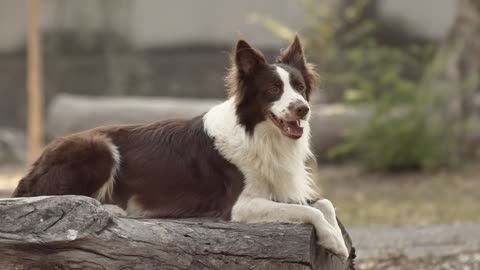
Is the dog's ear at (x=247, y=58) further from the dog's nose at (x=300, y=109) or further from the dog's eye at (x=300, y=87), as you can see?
the dog's nose at (x=300, y=109)

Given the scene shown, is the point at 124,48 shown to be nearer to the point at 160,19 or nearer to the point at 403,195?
the point at 160,19

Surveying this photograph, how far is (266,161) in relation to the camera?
5156mm

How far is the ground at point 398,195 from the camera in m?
10.2

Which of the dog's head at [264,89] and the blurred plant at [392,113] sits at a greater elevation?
the dog's head at [264,89]

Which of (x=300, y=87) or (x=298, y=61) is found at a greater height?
(x=298, y=61)

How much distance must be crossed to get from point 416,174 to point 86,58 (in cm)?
685

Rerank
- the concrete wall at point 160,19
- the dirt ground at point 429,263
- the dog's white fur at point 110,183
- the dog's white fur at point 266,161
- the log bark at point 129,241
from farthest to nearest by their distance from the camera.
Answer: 1. the concrete wall at point 160,19
2. the dirt ground at point 429,263
3. the dog's white fur at point 110,183
4. the dog's white fur at point 266,161
5. the log bark at point 129,241

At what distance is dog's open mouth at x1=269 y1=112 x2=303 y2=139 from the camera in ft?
16.6

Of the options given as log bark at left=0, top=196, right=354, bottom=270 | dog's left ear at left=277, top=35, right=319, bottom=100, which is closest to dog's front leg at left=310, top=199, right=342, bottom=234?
log bark at left=0, top=196, right=354, bottom=270

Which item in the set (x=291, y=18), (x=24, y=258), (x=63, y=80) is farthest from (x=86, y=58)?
(x=24, y=258)

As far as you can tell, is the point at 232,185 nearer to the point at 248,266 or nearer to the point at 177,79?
the point at 248,266

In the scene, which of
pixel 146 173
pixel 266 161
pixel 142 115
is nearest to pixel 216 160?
pixel 266 161

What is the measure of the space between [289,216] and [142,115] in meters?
9.83

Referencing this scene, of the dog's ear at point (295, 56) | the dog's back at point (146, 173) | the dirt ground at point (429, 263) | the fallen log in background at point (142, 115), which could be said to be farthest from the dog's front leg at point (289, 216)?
the fallen log in background at point (142, 115)
